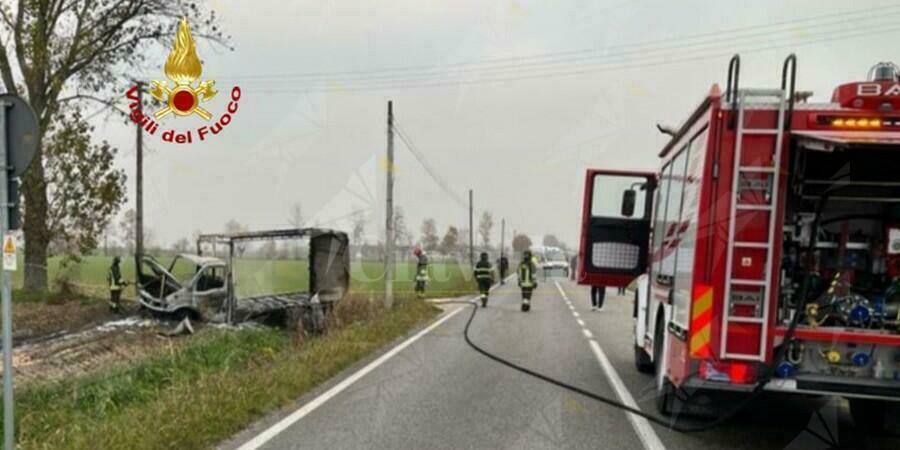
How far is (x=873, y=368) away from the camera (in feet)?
18.0

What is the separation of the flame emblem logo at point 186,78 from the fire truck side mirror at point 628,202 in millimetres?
6737

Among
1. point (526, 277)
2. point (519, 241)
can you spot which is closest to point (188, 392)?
point (526, 277)

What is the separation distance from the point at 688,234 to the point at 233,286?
13989 millimetres

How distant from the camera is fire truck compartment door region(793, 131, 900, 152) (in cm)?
508

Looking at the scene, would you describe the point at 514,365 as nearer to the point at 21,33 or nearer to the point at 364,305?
the point at 364,305

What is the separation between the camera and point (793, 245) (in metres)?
5.98

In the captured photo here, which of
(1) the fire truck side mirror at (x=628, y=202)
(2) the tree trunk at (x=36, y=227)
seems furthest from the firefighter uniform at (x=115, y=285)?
(1) the fire truck side mirror at (x=628, y=202)

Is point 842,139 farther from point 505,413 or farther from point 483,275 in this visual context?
point 483,275

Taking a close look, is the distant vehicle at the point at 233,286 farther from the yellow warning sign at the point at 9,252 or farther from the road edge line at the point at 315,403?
the yellow warning sign at the point at 9,252

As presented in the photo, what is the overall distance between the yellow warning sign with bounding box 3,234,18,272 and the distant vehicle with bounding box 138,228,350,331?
11614 mm

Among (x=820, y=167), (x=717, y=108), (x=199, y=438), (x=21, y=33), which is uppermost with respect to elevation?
(x=21, y=33)

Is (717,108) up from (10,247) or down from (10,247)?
up

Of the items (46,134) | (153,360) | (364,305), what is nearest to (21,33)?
(46,134)

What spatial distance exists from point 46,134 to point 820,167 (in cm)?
2473
